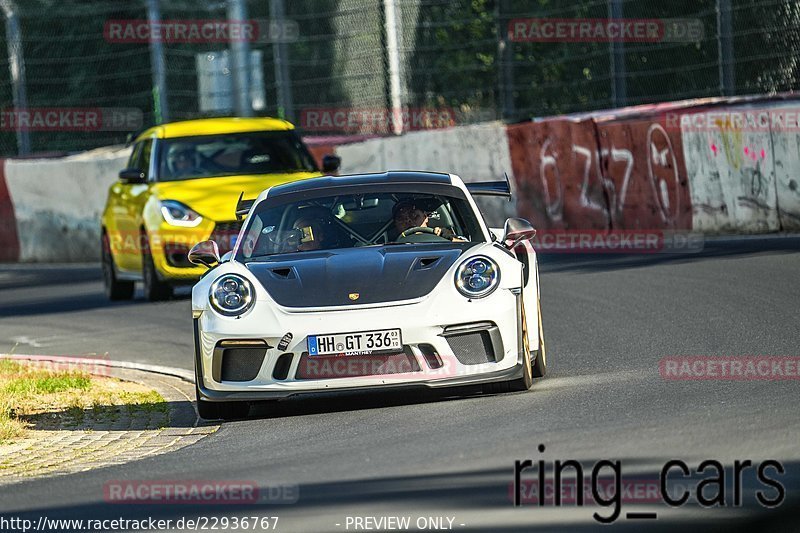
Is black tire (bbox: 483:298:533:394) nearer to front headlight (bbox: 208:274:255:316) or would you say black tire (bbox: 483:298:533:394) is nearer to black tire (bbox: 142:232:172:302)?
front headlight (bbox: 208:274:255:316)

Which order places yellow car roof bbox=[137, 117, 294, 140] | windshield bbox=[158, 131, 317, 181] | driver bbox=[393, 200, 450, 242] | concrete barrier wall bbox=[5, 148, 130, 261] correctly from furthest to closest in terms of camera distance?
concrete barrier wall bbox=[5, 148, 130, 261] → yellow car roof bbox=[137, 117, 294, 140] → windshield bbox=[158, 131, 317, 181] → driver bbox=[393, 200, 450, 242]

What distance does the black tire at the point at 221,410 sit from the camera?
8875 millimetres

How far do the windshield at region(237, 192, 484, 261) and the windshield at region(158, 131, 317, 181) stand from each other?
21.9 feet

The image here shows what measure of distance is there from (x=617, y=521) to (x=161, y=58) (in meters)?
17.8

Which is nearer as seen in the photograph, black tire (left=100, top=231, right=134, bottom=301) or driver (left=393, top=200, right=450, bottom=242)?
driver (left=393, top=200, right=450, bottom=242)

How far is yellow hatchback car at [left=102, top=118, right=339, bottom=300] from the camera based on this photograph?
51.5 feet

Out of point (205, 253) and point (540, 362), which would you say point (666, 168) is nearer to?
point (540, 362)

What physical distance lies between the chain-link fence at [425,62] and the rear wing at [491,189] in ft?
26.4

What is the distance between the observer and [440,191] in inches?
388

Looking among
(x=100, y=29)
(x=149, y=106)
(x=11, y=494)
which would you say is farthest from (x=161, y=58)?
(x=11, y=494)

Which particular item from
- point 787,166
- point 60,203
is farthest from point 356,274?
point 60,203

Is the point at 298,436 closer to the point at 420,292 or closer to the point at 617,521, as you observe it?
the point at 420,292

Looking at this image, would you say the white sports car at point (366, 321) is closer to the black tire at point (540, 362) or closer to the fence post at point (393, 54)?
the black tire at point (540, 362)

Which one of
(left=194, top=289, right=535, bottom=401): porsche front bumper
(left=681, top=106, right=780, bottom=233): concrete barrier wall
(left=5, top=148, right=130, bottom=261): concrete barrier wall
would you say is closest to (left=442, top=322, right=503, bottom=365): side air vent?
(left=194, top=289, right=535, bottom=401): porsche front bumper
